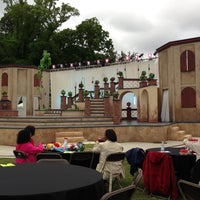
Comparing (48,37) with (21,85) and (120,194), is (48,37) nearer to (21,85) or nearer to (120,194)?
(21,85)

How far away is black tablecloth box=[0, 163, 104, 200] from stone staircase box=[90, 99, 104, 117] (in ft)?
52.2

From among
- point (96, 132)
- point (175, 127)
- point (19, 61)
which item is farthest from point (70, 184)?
point (19, 61)

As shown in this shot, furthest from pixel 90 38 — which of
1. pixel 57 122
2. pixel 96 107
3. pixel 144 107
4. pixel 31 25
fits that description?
pixel 57 122

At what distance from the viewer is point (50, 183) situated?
3.24 meters

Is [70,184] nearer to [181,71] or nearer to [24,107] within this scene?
[181,71]

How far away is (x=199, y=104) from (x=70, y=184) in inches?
619

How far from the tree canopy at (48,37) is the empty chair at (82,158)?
107 ft

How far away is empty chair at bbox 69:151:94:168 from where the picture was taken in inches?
243

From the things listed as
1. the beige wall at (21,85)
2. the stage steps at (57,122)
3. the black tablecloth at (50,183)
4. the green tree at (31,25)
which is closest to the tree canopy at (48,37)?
the green tree at (31,25)

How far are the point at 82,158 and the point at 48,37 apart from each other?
35.7 m

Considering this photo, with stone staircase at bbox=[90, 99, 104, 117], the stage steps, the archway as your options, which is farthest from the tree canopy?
the stage steps

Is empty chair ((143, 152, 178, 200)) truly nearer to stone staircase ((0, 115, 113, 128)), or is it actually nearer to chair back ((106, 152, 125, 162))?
chair back ((106, 152, 125, 162))

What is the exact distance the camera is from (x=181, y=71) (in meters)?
17.9

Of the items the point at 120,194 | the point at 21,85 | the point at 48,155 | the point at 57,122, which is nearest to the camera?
the point at 120,194
